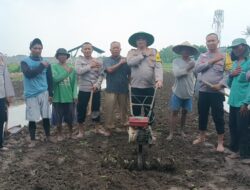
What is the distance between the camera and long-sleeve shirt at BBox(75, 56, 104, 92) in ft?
20.4

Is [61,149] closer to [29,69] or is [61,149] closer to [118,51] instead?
[29,69]

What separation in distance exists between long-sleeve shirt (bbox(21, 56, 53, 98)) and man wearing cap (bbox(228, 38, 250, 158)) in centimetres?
308

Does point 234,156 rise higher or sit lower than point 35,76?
lower

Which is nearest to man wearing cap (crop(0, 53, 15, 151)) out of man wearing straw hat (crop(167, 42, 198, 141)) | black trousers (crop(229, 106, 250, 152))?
man wearing straw hat (crop(167, 42, 198, 141))

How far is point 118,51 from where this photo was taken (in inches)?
246

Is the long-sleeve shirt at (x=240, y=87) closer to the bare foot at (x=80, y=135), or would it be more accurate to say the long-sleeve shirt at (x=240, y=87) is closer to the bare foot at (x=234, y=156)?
the bare foot at (x=234, y=156)

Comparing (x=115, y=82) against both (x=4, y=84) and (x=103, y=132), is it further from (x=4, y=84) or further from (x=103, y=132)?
(x=4, y=84)

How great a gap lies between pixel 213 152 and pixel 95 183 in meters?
2.34

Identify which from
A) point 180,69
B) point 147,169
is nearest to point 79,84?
point 180,69

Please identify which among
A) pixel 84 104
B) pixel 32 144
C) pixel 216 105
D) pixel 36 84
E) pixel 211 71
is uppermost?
pixel 211 71

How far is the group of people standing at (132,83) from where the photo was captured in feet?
17.5

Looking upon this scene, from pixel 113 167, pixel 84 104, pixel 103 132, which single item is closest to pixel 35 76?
pixel 84 104

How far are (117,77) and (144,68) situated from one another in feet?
2.17

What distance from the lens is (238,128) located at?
203 inches
